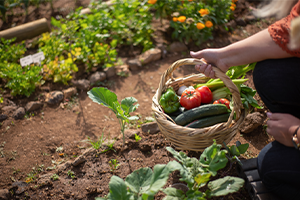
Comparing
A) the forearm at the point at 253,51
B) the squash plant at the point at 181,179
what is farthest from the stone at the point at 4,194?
the forearm at the point at 253,51

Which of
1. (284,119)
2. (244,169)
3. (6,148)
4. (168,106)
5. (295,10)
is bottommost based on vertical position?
(6,148)

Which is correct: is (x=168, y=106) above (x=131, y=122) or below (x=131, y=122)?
above

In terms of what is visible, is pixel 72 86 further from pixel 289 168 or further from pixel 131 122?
pixel 289 168

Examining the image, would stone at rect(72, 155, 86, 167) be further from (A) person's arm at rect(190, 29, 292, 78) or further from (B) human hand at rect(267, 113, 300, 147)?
(B) human hand at rect(267, 113, 300, 147)

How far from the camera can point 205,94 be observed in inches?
87.6

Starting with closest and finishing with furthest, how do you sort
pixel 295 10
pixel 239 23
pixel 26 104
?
pixel 295 10, pixel 26 104, pixel 239 23

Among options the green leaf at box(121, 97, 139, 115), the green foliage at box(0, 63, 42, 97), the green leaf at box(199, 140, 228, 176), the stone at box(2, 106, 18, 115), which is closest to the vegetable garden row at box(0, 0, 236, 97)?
the green foliage at box(0, 63, 42, 97)

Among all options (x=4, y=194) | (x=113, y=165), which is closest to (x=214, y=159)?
(x=113, y=165)

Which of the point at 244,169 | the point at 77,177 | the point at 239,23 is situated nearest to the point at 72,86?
the point at 77,177

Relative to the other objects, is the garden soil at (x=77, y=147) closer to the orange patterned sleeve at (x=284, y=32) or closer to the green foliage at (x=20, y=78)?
the green foliage at (x=20, y=78)

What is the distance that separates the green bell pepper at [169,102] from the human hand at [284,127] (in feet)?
2.98

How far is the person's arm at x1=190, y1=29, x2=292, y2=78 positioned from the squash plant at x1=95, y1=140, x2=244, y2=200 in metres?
0.72

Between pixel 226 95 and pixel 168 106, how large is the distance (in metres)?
0.62

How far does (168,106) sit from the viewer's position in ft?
7.20
